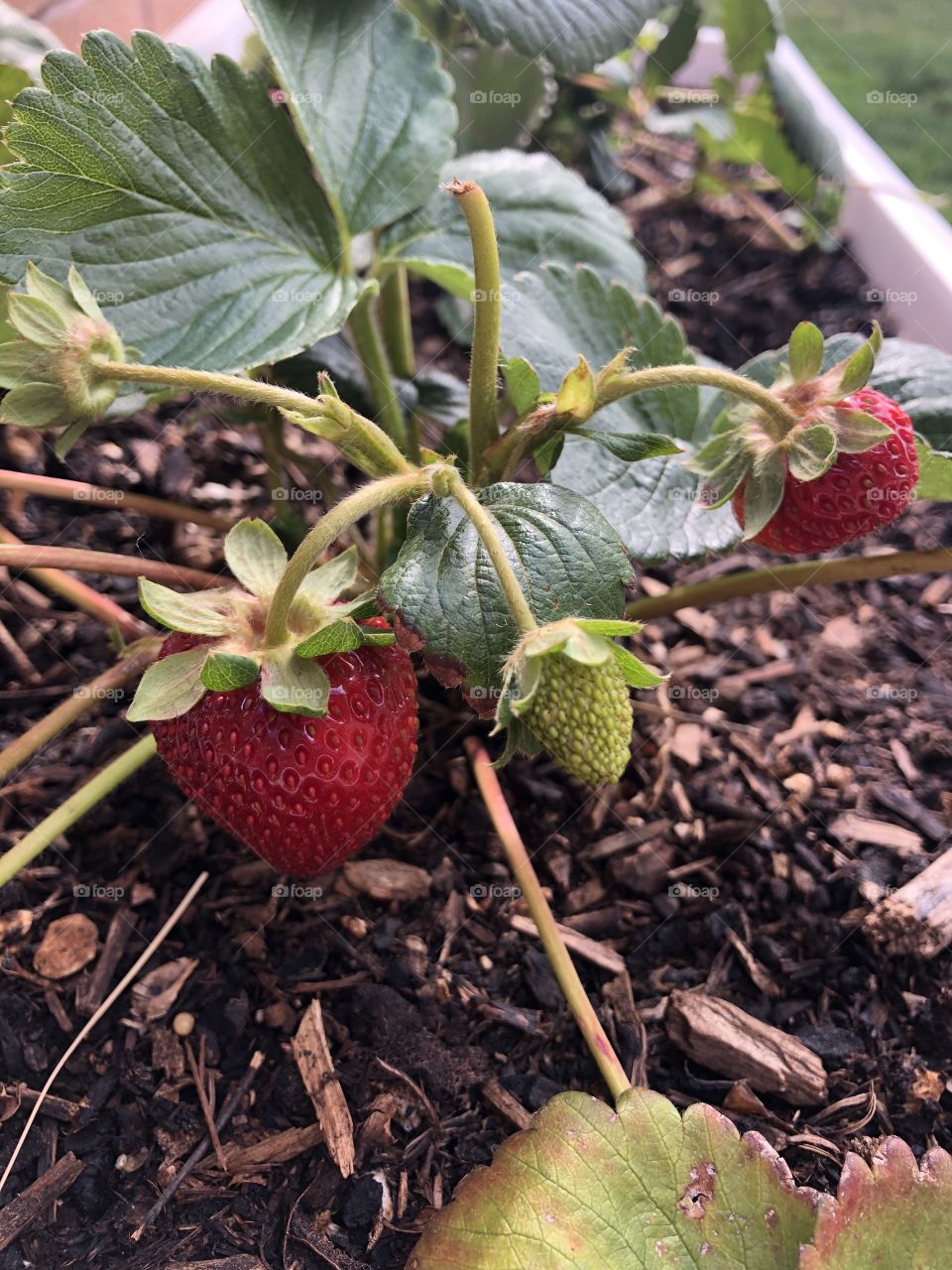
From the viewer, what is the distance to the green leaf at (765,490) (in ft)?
2.67

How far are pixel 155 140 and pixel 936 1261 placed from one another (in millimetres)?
1032

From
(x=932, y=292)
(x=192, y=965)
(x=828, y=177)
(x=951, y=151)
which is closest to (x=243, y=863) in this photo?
(x=192, y=965)

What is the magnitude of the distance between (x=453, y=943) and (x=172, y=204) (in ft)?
2.28

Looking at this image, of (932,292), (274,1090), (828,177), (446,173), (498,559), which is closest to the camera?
(498,559)

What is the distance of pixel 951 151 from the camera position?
2086 millimetres

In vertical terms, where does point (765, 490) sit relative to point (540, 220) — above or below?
below

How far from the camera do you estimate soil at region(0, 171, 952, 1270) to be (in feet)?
2.69

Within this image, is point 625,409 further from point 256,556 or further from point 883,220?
point 883,220

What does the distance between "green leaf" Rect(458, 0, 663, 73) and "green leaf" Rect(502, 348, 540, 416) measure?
407 millimetres

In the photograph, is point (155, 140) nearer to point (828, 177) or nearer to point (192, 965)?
point (192, 965)

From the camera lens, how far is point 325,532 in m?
0.68

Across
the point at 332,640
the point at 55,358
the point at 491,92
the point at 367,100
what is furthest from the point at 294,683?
the point at 491,92

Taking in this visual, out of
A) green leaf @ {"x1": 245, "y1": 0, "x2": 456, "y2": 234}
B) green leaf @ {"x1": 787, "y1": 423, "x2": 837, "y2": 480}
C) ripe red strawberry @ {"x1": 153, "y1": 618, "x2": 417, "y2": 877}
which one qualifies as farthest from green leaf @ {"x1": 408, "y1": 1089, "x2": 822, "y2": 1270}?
green leaf @ {"x1": 245, "y1": 0, "x2": 456, "y2": 234}

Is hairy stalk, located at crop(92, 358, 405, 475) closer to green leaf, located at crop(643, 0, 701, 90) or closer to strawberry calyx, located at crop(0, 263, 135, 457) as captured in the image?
strawberry calyx, located at crop(0, 263, 135, 457)
